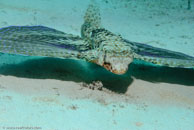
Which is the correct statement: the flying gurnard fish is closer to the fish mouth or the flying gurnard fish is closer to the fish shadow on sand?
the fish mouth

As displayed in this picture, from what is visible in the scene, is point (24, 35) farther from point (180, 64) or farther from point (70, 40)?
point (180, 64)

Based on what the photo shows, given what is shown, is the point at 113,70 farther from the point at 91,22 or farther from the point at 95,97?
the point at 91,22

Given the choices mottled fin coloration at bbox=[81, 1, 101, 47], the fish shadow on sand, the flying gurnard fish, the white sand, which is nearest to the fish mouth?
the flying gurnard fish

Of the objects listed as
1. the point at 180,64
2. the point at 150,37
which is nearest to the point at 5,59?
the point at 180,64

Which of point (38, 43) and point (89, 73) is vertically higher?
point (38, 43)

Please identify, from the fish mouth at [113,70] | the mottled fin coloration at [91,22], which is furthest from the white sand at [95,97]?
the mottled fin coloration at [91,22]

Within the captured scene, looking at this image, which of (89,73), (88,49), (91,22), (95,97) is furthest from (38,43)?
(91,22)
